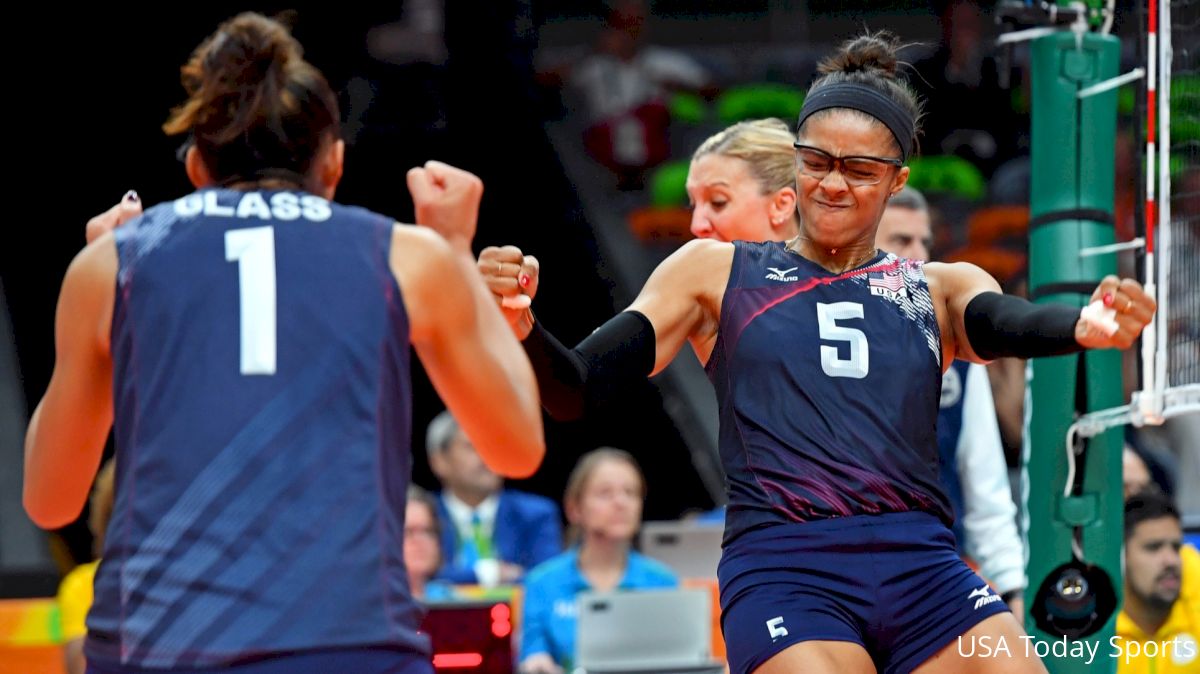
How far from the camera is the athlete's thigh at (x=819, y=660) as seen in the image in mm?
3197

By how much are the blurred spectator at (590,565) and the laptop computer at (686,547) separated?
176 millimetres

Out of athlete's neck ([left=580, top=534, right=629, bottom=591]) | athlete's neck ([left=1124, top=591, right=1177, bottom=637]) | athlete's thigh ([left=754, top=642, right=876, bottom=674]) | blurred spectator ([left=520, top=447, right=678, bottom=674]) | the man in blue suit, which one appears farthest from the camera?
the man in blue suit

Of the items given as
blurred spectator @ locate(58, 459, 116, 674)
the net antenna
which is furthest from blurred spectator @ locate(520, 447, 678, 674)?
the net antenna

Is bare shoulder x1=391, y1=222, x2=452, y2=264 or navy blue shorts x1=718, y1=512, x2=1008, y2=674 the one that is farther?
navy blue shorts x1=718, y1=512, x2=1008, y2=674

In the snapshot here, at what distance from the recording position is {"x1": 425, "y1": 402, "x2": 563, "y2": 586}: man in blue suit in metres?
8.63

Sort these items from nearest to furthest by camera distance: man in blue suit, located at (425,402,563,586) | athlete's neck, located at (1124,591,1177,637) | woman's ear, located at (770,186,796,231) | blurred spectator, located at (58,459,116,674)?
woman's ear, located at (770,186,796,231) → athlete's neck, located at (1124,591,1177,637) → blurred spectator, located at (58,459,116,674) → man in blue suit, located at (425,402,563,586)

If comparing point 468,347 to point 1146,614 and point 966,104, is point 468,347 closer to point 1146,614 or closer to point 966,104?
point 1146,614

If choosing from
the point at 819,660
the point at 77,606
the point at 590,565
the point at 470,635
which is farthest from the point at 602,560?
the point at 819,660

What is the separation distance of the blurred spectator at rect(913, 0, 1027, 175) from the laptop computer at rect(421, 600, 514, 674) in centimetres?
768

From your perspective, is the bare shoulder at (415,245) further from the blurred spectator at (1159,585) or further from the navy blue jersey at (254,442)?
the blurred spectator at (1159,585)

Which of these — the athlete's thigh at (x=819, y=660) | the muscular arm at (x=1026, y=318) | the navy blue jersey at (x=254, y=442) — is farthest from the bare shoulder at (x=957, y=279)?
the navy blue jersey at (x=254, y=442)

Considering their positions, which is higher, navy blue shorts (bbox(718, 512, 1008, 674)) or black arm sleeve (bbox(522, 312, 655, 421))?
black arm sleeve (bbox(522, 312, 655, 421))

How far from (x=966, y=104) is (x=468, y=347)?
11.0 meters

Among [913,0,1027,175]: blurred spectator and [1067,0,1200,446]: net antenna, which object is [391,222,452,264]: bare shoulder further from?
[913,0,1027,175]: blurred spectator
